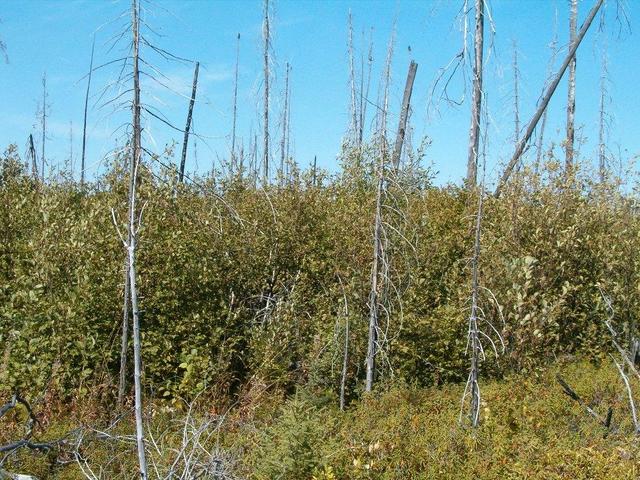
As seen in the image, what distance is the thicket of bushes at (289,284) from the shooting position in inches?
289

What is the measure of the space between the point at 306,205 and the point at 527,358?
377 cm

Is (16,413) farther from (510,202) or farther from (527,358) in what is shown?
(510,202)

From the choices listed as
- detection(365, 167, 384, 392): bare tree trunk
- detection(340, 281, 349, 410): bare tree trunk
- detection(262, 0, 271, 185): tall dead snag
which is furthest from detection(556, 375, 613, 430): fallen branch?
detection(262, 0, 271, 185): tall dead snag

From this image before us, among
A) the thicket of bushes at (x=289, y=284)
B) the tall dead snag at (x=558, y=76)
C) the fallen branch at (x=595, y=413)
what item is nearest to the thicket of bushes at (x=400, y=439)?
the fallen branch at (x=595, y=413)

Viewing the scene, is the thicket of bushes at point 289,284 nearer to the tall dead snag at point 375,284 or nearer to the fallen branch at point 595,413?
the tall dead snag at point 375,284

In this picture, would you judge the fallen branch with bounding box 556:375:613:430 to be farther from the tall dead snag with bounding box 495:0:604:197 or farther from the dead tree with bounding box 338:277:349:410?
the tall dead snag with bounding box 495:0:604:197

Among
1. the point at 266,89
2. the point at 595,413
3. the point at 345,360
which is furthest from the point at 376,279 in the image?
the point at 266,89

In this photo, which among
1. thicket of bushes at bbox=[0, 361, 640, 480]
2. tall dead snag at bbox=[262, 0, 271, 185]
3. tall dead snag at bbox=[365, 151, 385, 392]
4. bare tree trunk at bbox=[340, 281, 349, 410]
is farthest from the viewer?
tall dead snag at bbox=[262, 0, 271, 185]

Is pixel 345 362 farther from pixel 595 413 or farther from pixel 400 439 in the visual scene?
pixel 595 413

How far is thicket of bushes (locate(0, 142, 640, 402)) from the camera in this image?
24.1 ft

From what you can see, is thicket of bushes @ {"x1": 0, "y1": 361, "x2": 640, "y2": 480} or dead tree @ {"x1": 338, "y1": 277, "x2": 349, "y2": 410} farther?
dead tree @ {"x1": 338, "y1": 277, "x2": 349, "y2": 410}

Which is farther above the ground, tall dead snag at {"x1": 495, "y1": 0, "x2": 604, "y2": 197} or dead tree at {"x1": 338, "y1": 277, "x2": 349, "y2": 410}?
tall dead snag at {"x1": 495, "y1": 0, "x2": 604, "y2": 197}

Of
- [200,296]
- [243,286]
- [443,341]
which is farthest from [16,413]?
[443,341]

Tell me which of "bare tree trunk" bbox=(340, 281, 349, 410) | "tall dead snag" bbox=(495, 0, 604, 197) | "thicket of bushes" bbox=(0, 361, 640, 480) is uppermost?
"tall dead snag" bbox=(495, 0, 604, 197)
